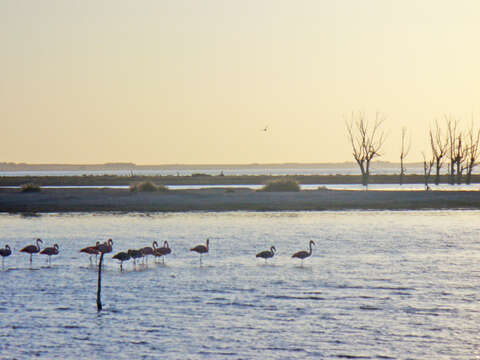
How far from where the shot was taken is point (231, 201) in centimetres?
4097

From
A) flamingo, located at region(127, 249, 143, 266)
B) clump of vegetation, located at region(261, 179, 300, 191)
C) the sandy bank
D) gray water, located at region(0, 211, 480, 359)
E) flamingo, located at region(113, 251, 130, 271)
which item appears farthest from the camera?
clump of vegetation, located at region(261, 179, 300, 191)

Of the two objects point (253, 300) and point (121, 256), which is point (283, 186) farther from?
point (253, 300)

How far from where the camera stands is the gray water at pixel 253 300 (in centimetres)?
1123

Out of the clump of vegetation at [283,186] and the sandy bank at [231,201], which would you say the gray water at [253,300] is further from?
the clump of vegetation at [283,186]

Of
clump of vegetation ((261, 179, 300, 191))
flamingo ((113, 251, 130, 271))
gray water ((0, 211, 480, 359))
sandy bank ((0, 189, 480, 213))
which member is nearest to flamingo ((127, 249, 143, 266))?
flamingo ((113, 251, 130, 271))

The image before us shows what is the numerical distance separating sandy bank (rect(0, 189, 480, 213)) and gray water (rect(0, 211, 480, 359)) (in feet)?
41.7

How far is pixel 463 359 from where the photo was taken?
10484 millimetres

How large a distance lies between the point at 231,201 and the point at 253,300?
26524mm

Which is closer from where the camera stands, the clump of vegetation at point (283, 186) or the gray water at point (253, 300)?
the gray water at point (253, 300)

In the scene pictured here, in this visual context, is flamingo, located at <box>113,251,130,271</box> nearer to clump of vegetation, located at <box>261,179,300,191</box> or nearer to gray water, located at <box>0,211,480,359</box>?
gray water, located at <box>0,211,480,359</box>

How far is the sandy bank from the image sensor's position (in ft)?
128

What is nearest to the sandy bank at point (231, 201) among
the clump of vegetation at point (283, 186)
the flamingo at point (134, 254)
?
the clump of vegetation at point (283, 186)

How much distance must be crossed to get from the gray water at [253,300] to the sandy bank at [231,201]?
501 inches

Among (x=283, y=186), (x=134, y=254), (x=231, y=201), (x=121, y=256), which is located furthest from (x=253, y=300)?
(x=283, y=186)
